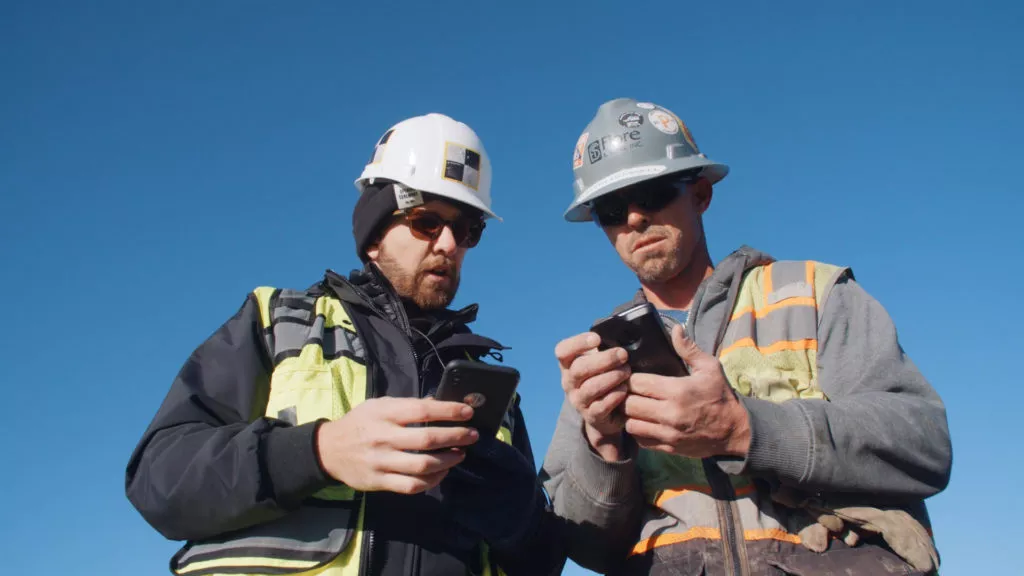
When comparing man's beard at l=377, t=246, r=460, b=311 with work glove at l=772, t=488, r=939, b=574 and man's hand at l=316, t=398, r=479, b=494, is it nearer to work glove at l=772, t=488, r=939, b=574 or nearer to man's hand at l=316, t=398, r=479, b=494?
man's hand at l=316, t=398, r=479, b=494

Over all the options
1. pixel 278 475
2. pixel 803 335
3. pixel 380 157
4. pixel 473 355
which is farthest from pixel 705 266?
pixel 278 475

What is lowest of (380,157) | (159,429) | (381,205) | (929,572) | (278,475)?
(929,572)

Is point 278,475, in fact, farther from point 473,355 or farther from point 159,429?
point 473,355

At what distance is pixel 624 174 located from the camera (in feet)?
16.7

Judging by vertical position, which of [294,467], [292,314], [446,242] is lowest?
[294,467]

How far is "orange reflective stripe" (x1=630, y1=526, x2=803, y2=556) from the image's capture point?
12.3ft

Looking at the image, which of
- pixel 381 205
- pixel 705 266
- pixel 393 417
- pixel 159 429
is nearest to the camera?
pixel 393 417

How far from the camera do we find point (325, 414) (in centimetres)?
410

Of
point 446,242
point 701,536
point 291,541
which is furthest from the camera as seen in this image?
point 446,242

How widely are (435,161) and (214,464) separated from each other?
3001mm

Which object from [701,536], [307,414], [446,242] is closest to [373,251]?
[446,242]

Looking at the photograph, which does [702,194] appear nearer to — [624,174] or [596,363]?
[624,174]

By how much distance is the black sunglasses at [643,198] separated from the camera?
16.6ft

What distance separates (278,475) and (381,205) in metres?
2.57
